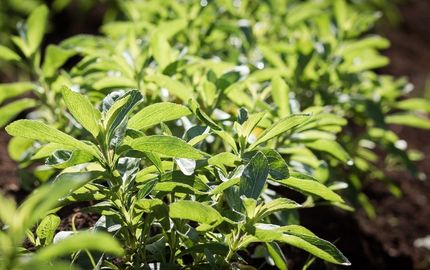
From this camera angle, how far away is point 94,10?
16.9ft

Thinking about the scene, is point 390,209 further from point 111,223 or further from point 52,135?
point 52,135

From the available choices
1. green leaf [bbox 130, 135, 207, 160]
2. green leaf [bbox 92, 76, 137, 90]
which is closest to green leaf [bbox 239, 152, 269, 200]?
green leaf [bbox 130, 135, 207, 160]

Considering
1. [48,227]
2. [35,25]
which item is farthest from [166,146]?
[35,25]

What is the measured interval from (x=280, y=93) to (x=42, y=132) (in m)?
0.87

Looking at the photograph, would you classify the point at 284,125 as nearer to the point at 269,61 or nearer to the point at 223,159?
the point at 223,159

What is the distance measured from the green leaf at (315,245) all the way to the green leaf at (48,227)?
515 mm

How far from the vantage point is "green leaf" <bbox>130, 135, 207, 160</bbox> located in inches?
59.7

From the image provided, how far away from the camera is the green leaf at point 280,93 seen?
2.13 m

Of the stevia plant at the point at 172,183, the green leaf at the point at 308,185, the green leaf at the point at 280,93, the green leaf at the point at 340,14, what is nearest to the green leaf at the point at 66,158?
the stevia plant at the point at 172,183

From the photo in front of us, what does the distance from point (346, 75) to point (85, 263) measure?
57.6 inches

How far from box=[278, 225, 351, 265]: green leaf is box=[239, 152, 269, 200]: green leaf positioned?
0.37 feet

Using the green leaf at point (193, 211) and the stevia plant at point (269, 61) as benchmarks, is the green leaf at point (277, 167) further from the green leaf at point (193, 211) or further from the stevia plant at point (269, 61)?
the stevia plant at point (269, 61)

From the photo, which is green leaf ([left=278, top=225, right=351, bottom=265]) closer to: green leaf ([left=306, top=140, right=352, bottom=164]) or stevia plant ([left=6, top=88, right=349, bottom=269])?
stevia plant ([left=6, top=88, right=349, bottom=269])

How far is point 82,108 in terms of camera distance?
59.1 inches
